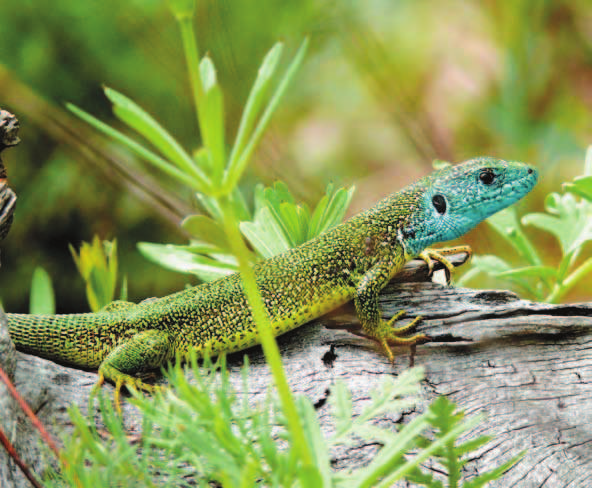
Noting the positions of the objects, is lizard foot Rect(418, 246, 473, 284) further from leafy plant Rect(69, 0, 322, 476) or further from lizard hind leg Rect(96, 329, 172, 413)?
leafy plant Rect(69, 0, 322, 476)

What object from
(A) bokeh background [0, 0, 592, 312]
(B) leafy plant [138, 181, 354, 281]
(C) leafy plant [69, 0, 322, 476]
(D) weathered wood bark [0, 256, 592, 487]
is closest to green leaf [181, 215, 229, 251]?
(C) leafy plant [69, 0, 322, 476]

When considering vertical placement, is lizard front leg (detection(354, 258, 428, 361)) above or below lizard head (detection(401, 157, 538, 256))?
below

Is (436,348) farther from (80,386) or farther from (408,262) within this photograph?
(80,386)

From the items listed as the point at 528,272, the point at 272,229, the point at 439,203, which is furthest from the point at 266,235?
the point at 528,272

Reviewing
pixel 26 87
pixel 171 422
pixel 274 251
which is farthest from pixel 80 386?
pixel 26 87

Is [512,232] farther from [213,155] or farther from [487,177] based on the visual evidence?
[213,155]

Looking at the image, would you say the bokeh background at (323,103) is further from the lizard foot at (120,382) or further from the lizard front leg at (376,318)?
the lizard foot at (120,382)

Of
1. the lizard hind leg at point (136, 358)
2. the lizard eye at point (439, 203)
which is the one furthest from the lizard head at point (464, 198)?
the lizard hind leg at point (136, 358)
